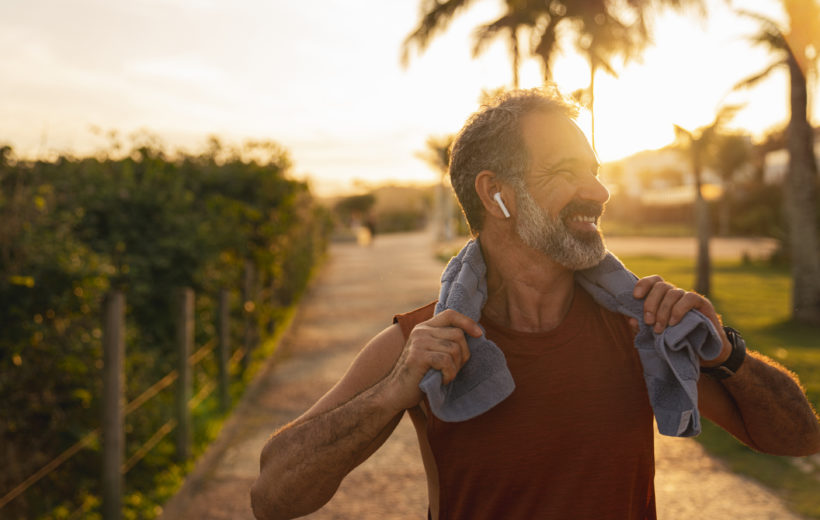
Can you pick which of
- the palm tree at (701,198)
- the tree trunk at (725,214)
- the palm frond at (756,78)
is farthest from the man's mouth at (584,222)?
the tree trunk at (725,214)

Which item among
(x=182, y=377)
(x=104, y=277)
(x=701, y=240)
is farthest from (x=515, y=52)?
(x=104, y=277)

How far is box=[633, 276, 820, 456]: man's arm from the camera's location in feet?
6.16

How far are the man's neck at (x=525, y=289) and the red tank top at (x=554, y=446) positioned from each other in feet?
0.51

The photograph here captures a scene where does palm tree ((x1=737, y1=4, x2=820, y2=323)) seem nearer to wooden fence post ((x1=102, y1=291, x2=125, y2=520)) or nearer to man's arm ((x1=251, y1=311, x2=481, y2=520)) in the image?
wooden fence post ((x1=102, y1=291, x2=125, y2=520))

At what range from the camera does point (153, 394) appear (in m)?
5.74

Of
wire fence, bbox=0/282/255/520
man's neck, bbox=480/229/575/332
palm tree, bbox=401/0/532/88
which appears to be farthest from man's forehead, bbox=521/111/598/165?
palm tree, bbox=401/0/532/88

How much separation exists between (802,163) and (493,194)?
12932 mm

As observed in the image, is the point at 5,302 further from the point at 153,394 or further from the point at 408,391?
the point at 408,391

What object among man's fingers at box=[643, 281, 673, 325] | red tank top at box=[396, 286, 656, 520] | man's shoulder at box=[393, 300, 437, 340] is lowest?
red tank top at box=[396, 286, 656, 520]

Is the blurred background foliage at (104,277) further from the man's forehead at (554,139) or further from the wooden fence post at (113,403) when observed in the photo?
the man's forehead at (554,139)

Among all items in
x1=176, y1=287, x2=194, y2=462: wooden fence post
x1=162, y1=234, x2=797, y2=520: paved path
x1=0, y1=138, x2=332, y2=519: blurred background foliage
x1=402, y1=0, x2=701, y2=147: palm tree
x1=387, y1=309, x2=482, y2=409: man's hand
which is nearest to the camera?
x1=387, y1=309, x2=482, y2=409: man's hand

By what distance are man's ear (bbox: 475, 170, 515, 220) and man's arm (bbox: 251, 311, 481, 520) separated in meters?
0.45

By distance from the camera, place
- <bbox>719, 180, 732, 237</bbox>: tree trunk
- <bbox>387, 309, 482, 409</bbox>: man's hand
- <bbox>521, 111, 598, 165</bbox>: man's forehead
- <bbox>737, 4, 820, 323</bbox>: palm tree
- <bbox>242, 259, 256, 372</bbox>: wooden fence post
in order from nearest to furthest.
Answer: <bbox>387, 309, 482, 409</bbox>: man's hand < <bbox>521, 111, 598, 165</bbox>: man's forehead < <bbox>242, 259, 256, 372</bbox>: wooden fence post < <bbox>737, 4, 820, 323</bbox>: palm tree < <bbox>719, 180, 732, 237</bbox>: tree trunk

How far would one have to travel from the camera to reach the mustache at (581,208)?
2078mm
